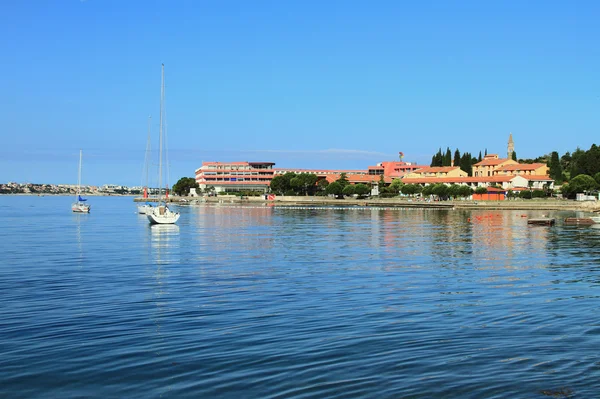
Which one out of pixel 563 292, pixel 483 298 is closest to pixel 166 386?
pixel 483 298

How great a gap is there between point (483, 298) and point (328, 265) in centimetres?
1013

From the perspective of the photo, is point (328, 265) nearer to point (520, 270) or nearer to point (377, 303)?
point (520, 270)

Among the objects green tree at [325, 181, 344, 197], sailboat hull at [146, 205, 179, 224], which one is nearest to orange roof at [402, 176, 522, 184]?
green tree at [325, 181, 344, 197]

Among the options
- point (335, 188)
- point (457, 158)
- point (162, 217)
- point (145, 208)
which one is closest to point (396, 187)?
point (335, 188)

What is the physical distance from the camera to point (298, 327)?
15.2 m

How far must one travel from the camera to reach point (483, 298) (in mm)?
19750

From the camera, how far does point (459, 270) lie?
89.7ft

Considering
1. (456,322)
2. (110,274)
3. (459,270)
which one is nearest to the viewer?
(456,322)

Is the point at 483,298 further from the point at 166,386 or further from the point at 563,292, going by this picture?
the point at 166,386

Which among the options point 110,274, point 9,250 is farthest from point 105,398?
point 9,250

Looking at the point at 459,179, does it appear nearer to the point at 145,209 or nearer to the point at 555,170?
the point at 555,170

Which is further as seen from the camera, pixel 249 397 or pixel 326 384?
pixel 326 384

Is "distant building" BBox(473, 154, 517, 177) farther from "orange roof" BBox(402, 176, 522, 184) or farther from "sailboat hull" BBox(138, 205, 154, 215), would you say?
"sailboat hull" BBox(138, 205, 154, 215)

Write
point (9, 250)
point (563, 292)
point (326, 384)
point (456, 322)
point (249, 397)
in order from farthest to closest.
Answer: point (9, 250)
point (563, 292)
point (456, 322)
point (326, 384)
point (249, 397)
